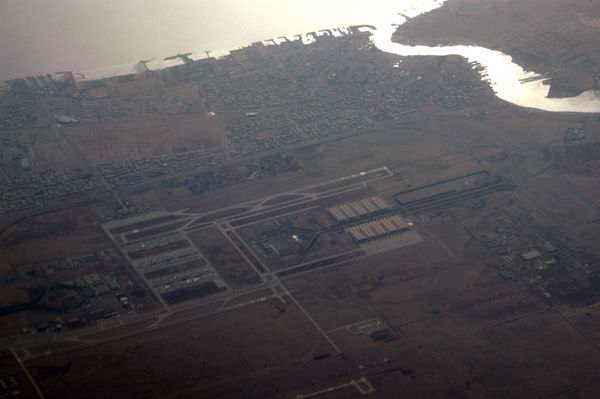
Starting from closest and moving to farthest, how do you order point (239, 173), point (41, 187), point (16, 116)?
point (41, 187)
point (239, 173)
point (16, 116)

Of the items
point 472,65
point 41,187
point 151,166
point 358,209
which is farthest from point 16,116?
point 472,65

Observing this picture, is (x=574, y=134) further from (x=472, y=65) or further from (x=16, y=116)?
(x=16, y=116)

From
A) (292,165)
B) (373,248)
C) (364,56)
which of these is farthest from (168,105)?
(373,248)

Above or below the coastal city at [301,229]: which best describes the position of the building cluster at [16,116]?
above

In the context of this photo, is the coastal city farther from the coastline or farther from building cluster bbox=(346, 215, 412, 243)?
the coastline

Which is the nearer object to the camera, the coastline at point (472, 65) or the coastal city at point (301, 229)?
the coastal city at point (301, 229)

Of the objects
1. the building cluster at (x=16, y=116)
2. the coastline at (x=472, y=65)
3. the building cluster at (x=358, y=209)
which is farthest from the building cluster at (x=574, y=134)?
the building cluster at (x=16, y=116)

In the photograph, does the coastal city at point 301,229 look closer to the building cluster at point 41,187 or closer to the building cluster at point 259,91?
the building cluster at point 41,187
